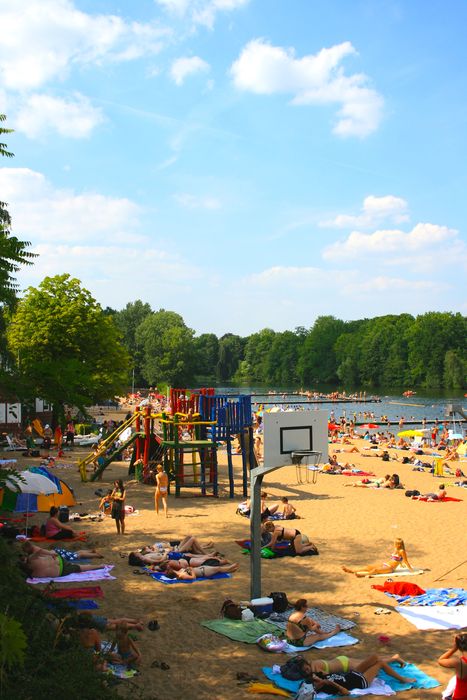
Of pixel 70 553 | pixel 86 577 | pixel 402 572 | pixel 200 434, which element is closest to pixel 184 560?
pixel 86 577

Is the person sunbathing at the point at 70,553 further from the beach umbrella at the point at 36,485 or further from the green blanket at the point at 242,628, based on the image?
the green blanket at the point at 242,628

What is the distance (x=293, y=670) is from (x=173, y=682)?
1.43m

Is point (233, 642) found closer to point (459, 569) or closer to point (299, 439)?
point (299, 439)

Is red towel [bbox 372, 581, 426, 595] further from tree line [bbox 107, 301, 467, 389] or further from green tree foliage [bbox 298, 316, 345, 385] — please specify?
green tree foliage [bbox 298, 316, 345, 385]

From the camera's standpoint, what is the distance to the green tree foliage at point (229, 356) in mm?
170875

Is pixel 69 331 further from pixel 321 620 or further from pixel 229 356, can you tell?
pixel 229 356

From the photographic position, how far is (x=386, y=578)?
Result: 12.5m

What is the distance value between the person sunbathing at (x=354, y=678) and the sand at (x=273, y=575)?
0.36 m

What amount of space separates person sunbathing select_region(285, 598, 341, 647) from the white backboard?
217 cm

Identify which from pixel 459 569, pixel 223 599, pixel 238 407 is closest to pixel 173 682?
pixel 223 599

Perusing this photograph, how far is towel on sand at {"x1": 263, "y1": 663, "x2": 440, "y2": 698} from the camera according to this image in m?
7.65

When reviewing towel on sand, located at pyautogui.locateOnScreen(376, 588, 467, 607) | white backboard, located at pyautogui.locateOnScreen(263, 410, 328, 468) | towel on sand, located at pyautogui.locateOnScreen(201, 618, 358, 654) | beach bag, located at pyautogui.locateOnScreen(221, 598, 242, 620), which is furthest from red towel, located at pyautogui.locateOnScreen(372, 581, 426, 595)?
beach bag, located at pyautogui.locateOnScreen(221, 598, 242, 620)

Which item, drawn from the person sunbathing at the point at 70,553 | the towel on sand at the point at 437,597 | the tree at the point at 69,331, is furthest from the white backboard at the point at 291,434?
the tree at the point at 69,331

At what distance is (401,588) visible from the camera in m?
11.6
